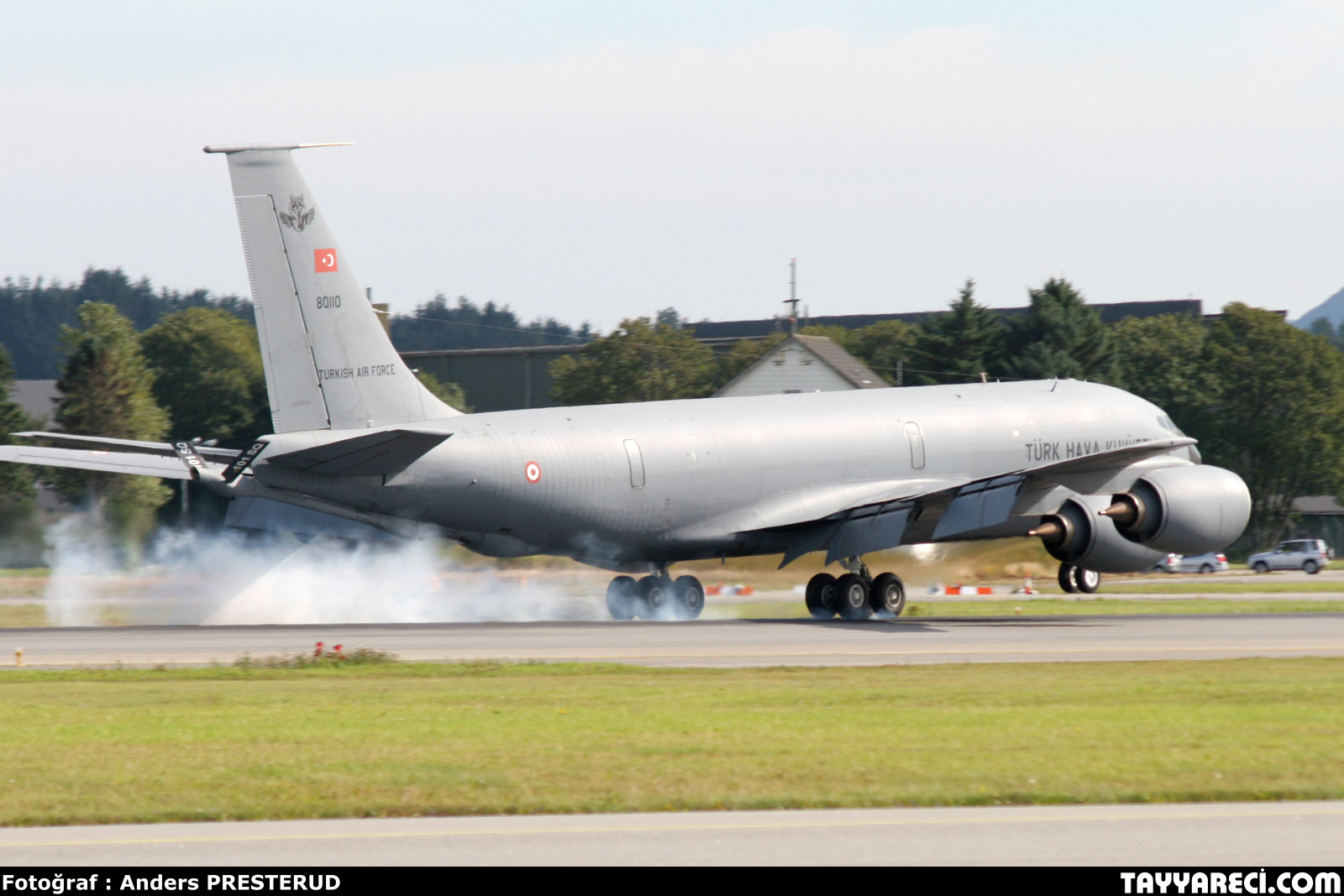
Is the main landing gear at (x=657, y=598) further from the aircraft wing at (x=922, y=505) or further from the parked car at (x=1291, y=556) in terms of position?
the parked car at (x=1291, y=556)

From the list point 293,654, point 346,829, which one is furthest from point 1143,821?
point 293,654

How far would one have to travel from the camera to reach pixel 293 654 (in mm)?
25828

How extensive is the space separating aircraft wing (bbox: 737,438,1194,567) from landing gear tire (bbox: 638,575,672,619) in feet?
7.72

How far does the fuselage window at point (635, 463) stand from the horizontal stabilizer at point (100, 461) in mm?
9246

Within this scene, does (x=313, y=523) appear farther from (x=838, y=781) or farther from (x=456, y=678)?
(x=838, y=781)

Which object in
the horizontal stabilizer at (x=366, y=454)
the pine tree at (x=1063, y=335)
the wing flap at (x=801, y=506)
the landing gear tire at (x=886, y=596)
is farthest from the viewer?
the pine tree at (x=1063, y=335)

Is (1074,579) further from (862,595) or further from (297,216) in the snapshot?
(297,216)

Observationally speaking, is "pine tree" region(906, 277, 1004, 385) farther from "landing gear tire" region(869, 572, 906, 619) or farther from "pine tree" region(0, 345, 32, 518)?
"landing gear tire" region(869, 572, 906, 619)

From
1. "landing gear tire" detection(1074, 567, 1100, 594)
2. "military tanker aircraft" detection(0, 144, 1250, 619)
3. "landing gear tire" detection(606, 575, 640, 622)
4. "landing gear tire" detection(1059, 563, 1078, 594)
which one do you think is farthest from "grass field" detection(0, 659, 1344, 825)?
"landing gear tire" detection(606, 575, 640, 622)

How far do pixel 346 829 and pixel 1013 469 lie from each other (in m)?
29.0

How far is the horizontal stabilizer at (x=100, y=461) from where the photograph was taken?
103ft

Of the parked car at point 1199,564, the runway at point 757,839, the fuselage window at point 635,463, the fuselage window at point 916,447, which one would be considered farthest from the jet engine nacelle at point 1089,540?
the parked car at point 1199,564

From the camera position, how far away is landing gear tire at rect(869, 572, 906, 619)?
117 feet

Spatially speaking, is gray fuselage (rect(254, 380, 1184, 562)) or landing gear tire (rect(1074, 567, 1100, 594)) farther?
landing gear tire (rect(1074, 567, 1100, 594))
